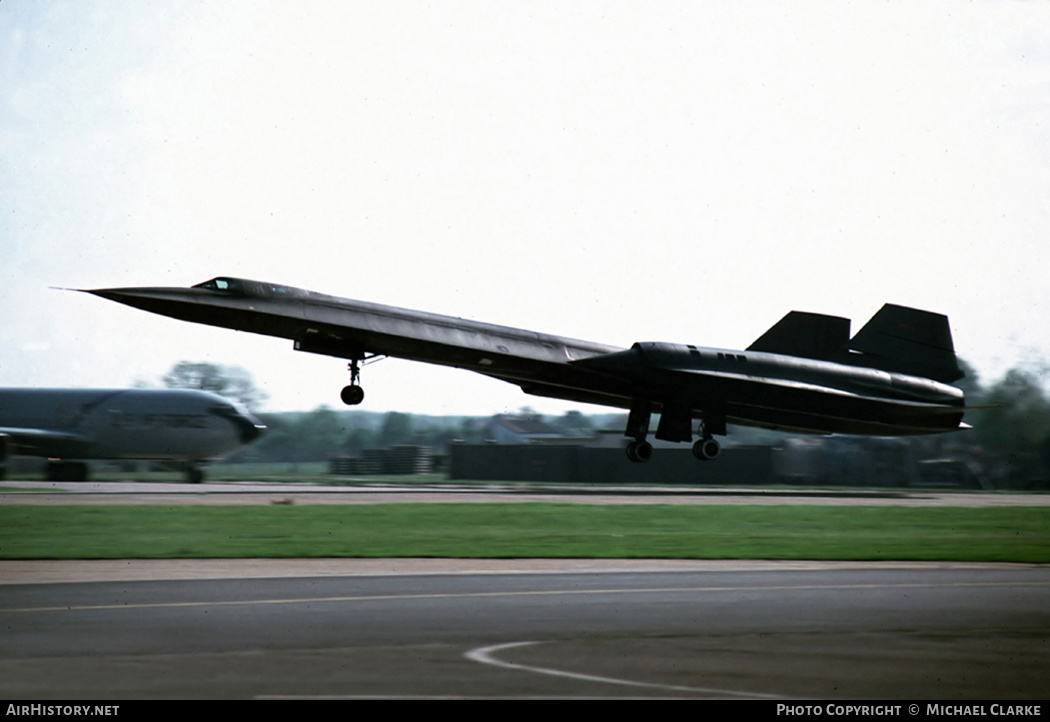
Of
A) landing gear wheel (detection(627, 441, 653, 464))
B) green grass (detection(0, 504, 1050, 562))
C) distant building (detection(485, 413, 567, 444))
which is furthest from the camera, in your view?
distant building (detection(485, 413, 567, 444))

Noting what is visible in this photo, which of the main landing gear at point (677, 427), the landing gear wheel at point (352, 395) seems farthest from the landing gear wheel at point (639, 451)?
the landing gear wheel at point (352, 395)

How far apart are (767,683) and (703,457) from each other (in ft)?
130

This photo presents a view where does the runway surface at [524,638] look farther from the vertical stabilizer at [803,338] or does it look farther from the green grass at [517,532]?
the vertical stabilizer at [803,338]

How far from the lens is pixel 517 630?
13125mm

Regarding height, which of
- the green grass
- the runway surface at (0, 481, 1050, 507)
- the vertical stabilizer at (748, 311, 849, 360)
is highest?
the vertical stabilizer at (748, 311, 849, 360)

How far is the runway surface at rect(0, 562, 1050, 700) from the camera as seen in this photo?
9.67 meters

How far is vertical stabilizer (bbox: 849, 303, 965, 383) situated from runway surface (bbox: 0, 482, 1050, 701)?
3688 centimetres

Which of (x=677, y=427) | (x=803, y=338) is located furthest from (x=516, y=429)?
(x=677, y=427)

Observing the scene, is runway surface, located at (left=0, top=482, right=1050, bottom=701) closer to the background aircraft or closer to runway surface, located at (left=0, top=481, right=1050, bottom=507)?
runway surface, located at (left=0, top=481, right=1050, bottom=507)

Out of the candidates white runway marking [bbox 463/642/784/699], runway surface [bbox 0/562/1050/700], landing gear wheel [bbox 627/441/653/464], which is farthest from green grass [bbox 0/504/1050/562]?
white runway marking [bbox 463/642/784/699]

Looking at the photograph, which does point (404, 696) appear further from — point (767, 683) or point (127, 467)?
point (127, 467)

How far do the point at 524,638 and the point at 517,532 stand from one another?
17.3 m

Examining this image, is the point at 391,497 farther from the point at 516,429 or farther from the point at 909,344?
the point at 516,429

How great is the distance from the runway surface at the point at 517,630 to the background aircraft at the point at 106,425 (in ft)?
113
